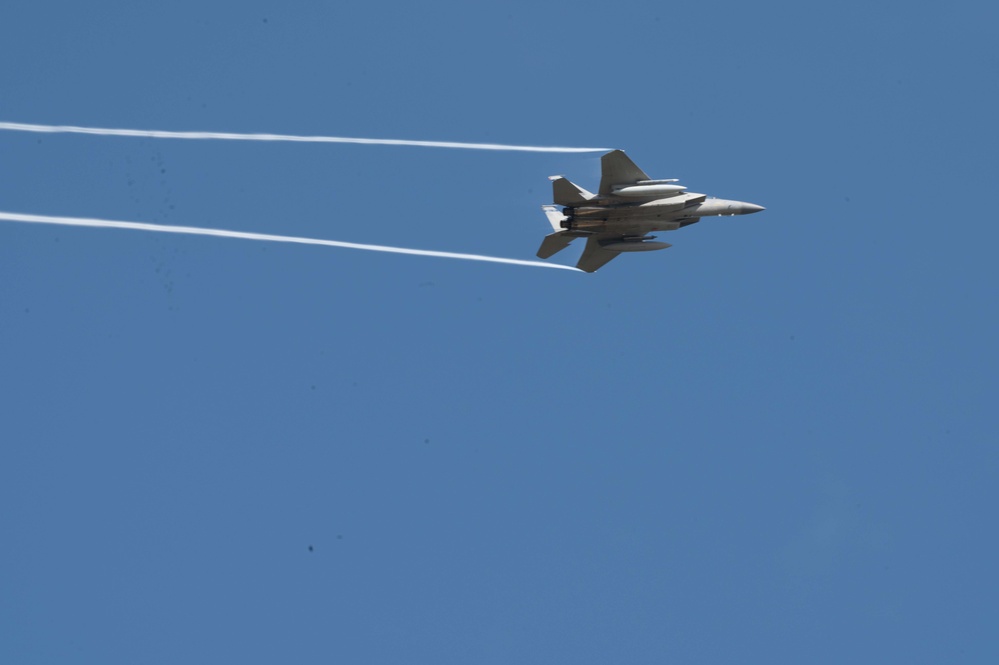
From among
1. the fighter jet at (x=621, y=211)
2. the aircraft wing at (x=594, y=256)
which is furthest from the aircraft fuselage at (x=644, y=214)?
the aircraft wing at (x=594, y=256)

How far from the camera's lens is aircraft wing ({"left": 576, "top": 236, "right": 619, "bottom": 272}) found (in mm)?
41594

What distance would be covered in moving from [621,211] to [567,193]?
201 cm

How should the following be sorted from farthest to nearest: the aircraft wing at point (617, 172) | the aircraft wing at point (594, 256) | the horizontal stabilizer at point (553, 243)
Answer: the aircraft wing at point (594, 256)
the horizontal stabilizer at point (553, 243)
the aircraft wing at point (617, 172)

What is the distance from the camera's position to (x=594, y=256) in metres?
41.9

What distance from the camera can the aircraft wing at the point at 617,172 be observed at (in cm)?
3822

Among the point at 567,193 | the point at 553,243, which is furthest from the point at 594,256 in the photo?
the point at 567,193

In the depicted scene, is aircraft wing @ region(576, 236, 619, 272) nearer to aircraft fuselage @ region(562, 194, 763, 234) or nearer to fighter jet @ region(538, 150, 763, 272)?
fighter jet @ region(538, 150, 763, 272)

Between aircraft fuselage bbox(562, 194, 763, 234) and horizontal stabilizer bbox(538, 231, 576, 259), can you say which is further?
horizontal stabilizer bbox(538, 231, 576, 259)

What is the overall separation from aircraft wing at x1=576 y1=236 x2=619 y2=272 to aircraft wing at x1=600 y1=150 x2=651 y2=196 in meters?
3.05

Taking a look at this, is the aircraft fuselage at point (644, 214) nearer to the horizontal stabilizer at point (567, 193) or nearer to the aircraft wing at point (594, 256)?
the horizontal stabilizer at point (567, 193)

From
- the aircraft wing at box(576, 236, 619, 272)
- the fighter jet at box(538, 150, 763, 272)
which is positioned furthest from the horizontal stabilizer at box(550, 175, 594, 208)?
the aircraft wing at box(576, 236, 619, 272)

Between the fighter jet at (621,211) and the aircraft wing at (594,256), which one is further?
the aircraft wing at (594,256)

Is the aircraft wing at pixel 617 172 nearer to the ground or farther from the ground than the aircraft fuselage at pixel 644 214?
farther from the ground

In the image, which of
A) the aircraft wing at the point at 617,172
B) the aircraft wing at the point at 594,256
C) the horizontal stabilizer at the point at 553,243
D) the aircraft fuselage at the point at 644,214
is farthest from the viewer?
the aircraft wing at the point at 594,256
